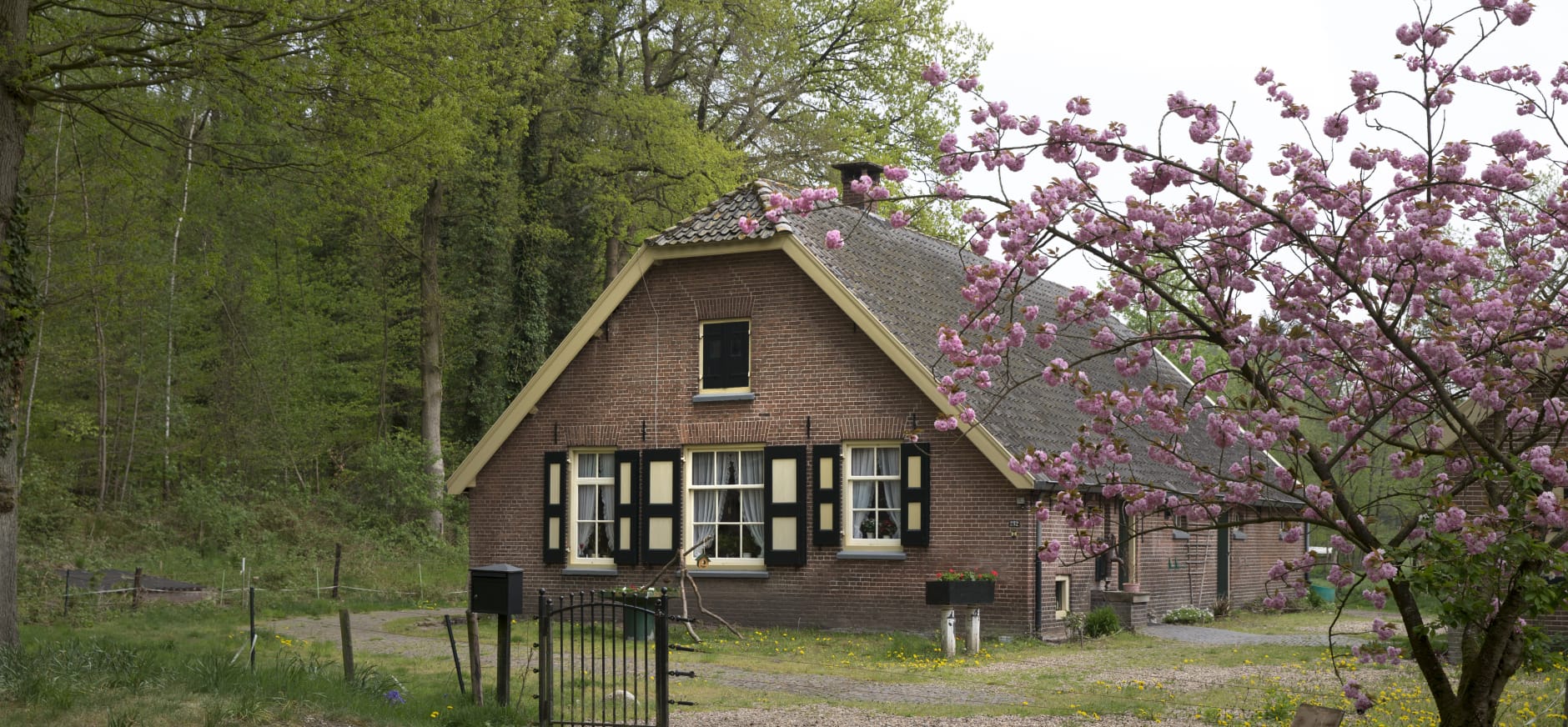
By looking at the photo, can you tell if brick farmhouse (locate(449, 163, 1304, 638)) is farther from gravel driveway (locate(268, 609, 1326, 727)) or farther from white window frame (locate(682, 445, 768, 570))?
gravel driveway (locate(268, 609, 1326, 727))

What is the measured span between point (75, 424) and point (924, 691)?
18040 millimetres

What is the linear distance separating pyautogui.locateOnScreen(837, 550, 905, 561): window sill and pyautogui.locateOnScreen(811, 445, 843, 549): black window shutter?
181 millimetres

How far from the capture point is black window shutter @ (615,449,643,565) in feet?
68.5

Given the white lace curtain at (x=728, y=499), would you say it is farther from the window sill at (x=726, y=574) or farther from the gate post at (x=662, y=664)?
the gate post at (x=662, y=664)

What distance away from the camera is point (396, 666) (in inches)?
564

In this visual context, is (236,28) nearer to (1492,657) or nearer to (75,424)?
(1492,657)

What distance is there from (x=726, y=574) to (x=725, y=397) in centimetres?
249

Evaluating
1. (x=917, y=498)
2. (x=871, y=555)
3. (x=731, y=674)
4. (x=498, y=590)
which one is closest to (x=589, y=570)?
(x=871, y=555)

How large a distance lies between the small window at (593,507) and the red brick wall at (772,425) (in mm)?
366

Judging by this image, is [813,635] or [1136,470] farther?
[1136,470]

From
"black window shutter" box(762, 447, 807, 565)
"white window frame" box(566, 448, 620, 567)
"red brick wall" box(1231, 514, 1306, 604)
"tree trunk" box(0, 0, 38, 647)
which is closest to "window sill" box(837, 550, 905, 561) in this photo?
"black window shutter" box(762, 447, 807, 565)

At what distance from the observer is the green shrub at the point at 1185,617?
22781mm

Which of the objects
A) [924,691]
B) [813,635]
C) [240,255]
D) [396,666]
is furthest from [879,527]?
[240,255]

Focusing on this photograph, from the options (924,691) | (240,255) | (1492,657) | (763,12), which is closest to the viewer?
(1492,657)
